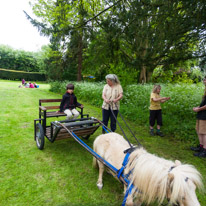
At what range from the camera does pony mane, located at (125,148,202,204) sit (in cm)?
128

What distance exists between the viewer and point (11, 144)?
3805 millimetres

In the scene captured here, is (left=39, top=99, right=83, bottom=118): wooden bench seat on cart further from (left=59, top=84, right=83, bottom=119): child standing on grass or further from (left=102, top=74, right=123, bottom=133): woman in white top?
(left=102, top=74, right=123, bottom=133): woman in white top

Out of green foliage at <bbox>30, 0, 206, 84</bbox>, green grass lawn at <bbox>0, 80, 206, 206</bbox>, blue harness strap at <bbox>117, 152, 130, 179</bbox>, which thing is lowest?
green grass lawn at <bbox>0, 80, 206, 206</bbox>

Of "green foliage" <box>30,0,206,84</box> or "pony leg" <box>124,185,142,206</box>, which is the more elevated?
"green foliage" <box>30,0,206,84</box>

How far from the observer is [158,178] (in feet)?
4.50

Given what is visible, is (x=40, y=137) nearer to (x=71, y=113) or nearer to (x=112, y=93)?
(x=71, y=113)

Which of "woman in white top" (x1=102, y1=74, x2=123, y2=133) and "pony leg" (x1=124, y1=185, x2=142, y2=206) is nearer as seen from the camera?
"pony leg" (x1=124, y1=185, x2=142, y2=206)

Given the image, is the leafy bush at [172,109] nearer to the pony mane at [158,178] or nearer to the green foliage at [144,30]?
the green foliage at [144,30]

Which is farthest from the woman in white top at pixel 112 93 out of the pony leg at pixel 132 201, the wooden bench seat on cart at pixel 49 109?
the pony leg at pixel 132 201

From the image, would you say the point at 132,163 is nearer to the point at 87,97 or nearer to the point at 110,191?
the point at 110,191

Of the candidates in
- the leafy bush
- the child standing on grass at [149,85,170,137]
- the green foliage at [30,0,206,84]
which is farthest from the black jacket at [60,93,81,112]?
the leafy bush

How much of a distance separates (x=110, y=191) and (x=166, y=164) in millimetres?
1389

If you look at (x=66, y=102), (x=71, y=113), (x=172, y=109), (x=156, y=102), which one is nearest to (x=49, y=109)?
(x=66, y=102)

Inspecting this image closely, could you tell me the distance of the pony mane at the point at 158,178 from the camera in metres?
1.28
